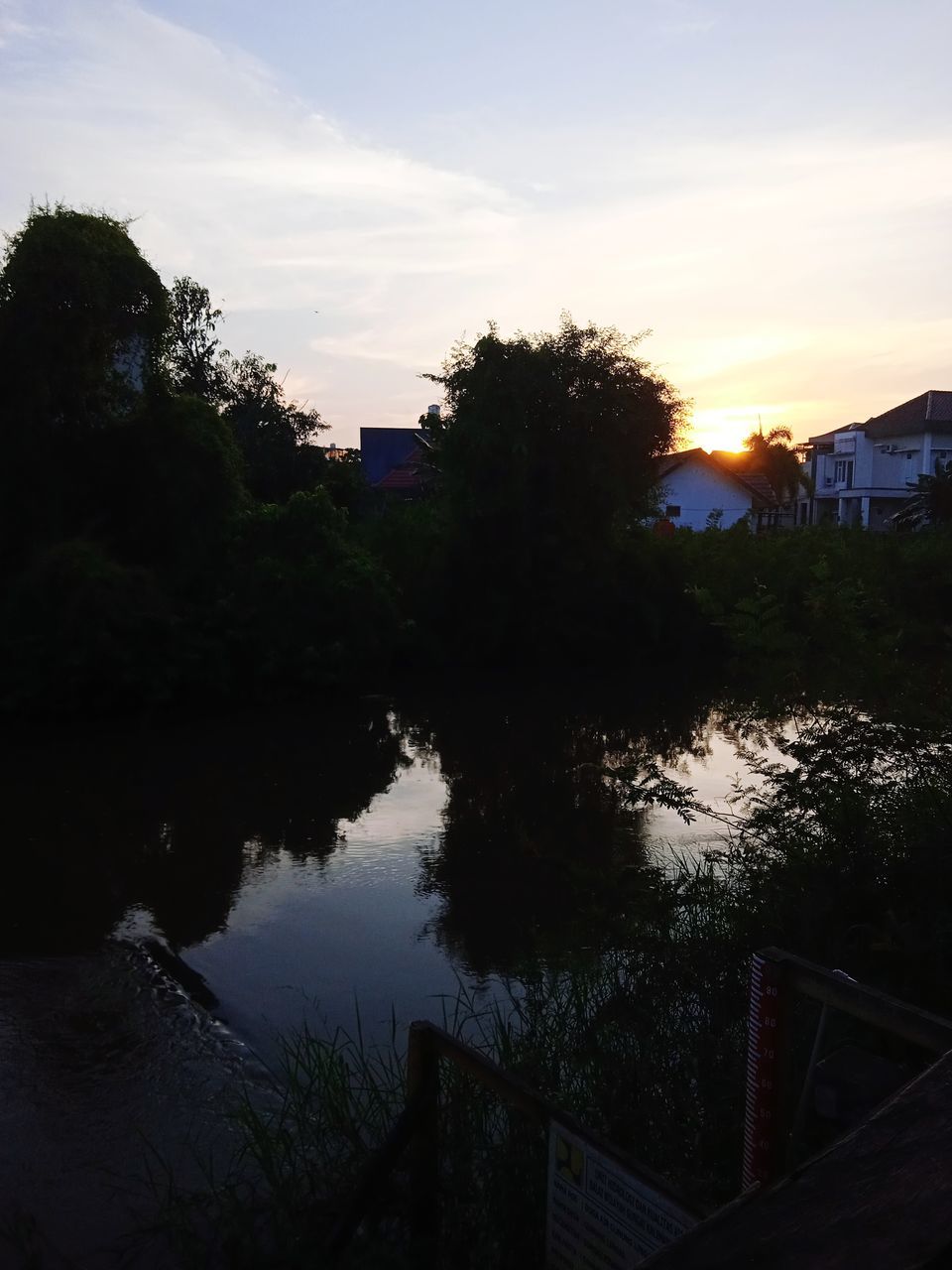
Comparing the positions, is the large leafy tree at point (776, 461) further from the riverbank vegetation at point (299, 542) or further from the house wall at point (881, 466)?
the riverbank vegetation at point (299, 542)

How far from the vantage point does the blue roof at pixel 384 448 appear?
63250mm

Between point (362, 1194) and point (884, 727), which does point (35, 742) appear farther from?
point (362, 1194)

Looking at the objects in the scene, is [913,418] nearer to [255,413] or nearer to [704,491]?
[704,491]

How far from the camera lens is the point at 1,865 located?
31.5ft

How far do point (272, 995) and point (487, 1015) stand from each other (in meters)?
1.37

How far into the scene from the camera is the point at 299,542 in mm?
18344

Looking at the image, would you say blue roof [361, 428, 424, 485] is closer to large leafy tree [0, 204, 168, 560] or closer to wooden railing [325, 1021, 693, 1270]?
large leafy tree [0, 204, 168, 560]

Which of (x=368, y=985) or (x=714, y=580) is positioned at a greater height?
(x=714, y=580)

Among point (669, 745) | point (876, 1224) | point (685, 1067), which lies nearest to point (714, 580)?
point (669, 745)

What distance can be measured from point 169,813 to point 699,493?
154 feet

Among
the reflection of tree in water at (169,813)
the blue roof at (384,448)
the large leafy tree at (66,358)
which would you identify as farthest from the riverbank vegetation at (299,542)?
the blue roof at (384,448)

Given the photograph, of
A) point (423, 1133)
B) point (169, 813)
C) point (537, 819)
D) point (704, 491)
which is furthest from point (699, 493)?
point (423, 1133)

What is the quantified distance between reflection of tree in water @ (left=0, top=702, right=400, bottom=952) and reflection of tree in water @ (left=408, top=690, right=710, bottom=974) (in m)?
1.14

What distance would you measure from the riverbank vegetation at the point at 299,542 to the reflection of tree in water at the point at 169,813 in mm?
1348
